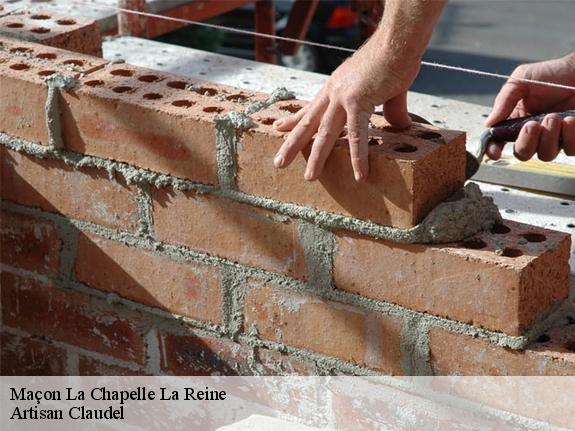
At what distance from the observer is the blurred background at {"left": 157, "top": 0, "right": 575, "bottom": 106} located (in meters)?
8.95

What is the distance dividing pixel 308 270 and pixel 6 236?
843 millimetres

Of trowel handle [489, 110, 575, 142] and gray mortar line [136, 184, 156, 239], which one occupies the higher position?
trowel handle [489, 110, 575, 142]

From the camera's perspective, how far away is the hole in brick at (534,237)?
2.00 metres

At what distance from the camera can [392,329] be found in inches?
81.5

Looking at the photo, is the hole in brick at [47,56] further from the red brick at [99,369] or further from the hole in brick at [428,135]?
the hole in brick at [428,135]

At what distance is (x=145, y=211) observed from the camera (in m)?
2.31

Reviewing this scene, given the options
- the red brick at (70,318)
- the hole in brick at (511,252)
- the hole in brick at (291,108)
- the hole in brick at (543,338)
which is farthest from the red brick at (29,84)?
the hole in brick at (543,338)

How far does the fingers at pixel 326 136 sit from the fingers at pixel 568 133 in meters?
0.62

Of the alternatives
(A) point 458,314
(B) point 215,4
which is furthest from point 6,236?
(B) point 215,4

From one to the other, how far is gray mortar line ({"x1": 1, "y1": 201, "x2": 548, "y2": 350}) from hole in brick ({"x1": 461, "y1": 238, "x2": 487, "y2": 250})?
143 millimetres

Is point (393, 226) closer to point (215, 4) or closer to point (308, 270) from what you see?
point (308, 270)

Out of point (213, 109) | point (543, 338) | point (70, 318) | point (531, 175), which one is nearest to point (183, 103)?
point (213, 109)

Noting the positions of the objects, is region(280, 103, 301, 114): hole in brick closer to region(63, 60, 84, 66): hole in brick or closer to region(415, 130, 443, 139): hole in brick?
region(415, 130, 443, 139): hole in brick

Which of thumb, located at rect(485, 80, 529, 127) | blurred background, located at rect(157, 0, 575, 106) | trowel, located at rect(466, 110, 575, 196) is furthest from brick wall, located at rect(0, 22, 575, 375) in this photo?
blurred background, located at rect(157, 0, 575, 106)
